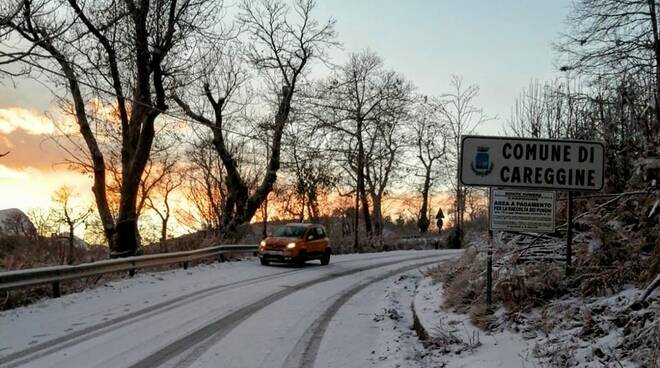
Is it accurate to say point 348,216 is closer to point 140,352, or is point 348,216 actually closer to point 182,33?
point 182,33

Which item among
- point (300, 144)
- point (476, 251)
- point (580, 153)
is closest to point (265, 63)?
point (300, 144)

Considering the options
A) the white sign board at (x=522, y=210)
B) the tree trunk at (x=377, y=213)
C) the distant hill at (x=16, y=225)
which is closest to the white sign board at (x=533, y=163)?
the white sign board at (x=522, y=210)

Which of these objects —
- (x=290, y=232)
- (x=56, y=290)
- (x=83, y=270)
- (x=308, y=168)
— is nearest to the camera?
(x=56, y=290)

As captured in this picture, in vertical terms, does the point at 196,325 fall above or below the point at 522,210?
below

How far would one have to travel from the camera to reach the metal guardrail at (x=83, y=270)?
11.4 metres

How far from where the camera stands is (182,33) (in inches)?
880

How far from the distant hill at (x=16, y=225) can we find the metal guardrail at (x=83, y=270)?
12.8ft

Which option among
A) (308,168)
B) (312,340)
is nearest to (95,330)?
(312,340)

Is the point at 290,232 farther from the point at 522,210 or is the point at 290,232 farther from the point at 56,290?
the point at 522,210

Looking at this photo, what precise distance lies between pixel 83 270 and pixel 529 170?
10.1 m

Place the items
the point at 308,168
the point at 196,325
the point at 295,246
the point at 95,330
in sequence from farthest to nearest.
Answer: the point at 308,168
the point at 295,246
the point at 196,325
the point at 95,330

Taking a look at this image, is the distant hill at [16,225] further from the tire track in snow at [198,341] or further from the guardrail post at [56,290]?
the tire track in snow at [198,341]

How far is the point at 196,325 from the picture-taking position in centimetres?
1024

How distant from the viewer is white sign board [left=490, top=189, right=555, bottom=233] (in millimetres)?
8727
